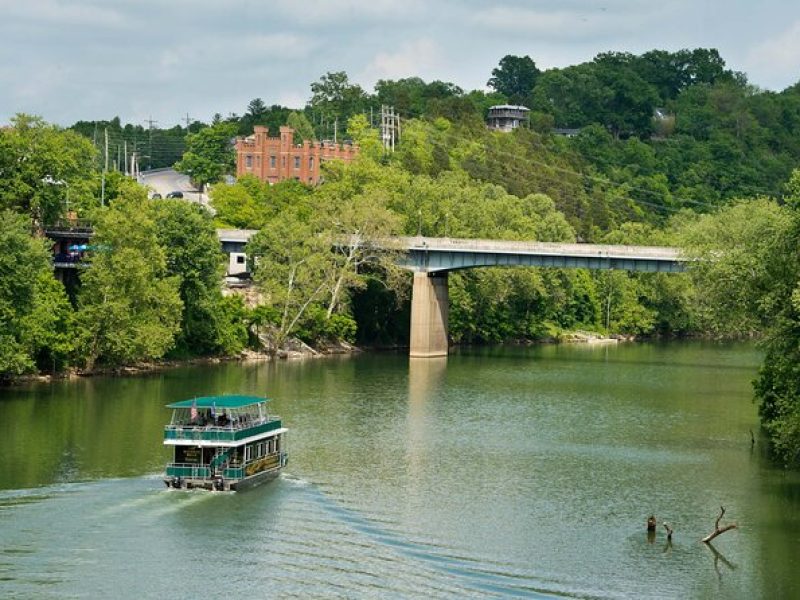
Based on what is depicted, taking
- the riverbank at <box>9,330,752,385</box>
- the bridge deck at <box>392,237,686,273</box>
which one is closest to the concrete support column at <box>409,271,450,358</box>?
the bridge deck at <box>392,237,686,273</box>

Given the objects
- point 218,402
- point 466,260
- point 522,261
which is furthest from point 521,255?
point 218,402

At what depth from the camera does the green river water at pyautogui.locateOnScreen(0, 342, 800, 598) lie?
51.1m

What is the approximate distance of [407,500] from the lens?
6297 cm

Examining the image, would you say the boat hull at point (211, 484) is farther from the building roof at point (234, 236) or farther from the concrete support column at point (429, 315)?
the building roof at point (234, 236)

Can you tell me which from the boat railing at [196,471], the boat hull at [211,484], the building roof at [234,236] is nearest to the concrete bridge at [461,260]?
the building roof at [234,236]

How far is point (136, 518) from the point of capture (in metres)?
57.7

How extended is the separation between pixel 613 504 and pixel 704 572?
1082 centimetres

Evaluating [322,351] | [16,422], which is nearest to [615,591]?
[16,422]

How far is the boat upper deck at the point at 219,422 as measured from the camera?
64875 millimetres

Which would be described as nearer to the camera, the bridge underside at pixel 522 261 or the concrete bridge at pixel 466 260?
the concrete bridge at pixel 466 260

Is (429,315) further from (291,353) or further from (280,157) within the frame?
(280,157)

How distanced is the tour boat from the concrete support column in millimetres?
63814

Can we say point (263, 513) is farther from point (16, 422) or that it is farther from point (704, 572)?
point (16, 422)

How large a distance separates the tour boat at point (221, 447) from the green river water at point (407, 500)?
0.95 m
